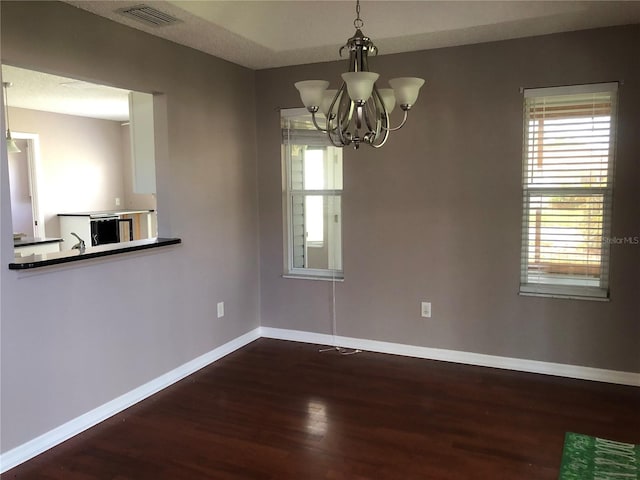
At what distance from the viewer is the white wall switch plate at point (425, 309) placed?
13.0 feet

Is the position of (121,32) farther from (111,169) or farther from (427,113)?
(111,169)

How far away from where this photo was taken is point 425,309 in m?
3.98

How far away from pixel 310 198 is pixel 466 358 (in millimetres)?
1809

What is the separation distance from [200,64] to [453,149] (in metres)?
1.96

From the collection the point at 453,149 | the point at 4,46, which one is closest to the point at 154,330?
the point at 4,46

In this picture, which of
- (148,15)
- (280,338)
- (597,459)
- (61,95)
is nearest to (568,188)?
(597,459)

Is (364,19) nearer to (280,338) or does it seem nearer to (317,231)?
(317,231)

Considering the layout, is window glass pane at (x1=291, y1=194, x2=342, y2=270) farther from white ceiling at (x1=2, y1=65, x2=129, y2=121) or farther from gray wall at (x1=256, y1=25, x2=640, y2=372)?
white ceiling at (x1=2, y1=65, x2=129, y2=121)

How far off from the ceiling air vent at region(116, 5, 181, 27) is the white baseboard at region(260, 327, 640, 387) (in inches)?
104

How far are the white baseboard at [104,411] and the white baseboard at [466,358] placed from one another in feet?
1.86

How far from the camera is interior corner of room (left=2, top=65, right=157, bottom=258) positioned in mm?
6133

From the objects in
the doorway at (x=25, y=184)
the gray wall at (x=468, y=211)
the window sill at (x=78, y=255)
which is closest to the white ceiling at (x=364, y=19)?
the gray wall at (x=468, y=211)

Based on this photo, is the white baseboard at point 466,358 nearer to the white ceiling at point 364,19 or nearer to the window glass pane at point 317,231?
the window glass pane at point 317,231

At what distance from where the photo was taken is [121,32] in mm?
3076
